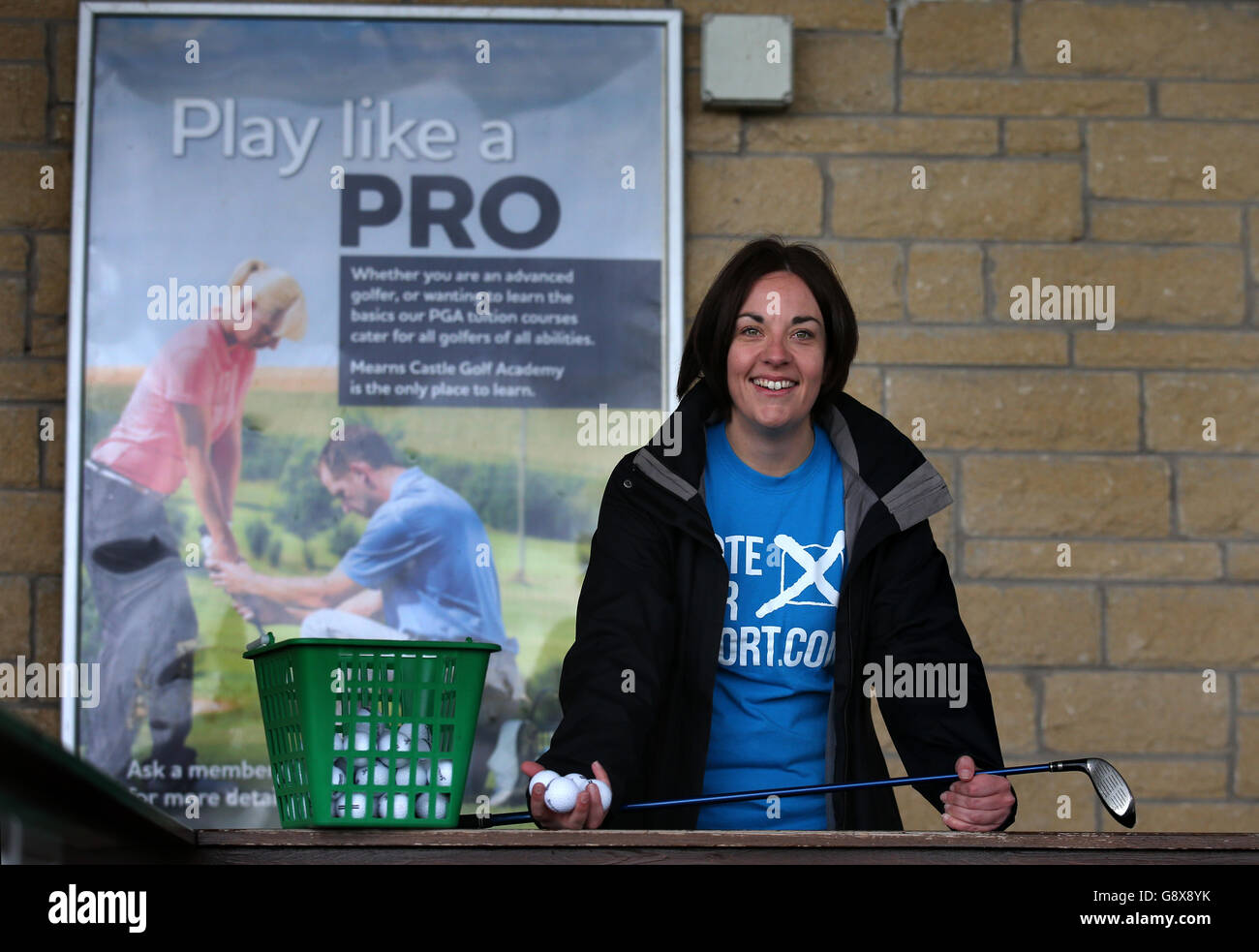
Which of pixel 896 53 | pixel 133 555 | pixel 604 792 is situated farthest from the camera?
pixel 896 53

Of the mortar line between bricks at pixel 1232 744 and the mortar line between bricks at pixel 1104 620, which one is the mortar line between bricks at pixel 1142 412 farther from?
the mortar line between bricks at pixel 1232 744

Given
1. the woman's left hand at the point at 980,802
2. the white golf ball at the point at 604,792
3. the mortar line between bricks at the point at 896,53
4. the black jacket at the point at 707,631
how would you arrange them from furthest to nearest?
the mortar line between bricks at the point at 896,53 < the black jacket at the point at 707,631 < the woman's left hand at the point at 980,802 < the white golf ball at the point at 604,792

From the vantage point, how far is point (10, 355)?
13.6 feet

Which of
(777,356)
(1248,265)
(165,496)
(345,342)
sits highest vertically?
(1248,265)

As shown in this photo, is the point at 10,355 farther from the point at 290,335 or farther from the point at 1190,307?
the point at 1190,307

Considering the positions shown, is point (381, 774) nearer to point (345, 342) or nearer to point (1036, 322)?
point (345, 342)

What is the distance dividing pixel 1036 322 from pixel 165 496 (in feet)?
7.50

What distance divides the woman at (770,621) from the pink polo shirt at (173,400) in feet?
5.80

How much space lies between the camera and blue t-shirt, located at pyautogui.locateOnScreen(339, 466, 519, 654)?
408 cm

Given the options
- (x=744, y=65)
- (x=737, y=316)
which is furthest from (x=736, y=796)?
(x=744, y=65)

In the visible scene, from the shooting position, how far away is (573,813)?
205 centimetres

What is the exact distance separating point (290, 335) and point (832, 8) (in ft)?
5.46

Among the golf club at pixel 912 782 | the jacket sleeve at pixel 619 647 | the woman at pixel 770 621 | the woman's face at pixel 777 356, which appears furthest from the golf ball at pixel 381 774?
the woman's face at pixel 777 356

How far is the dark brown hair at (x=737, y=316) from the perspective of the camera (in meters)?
2.75
